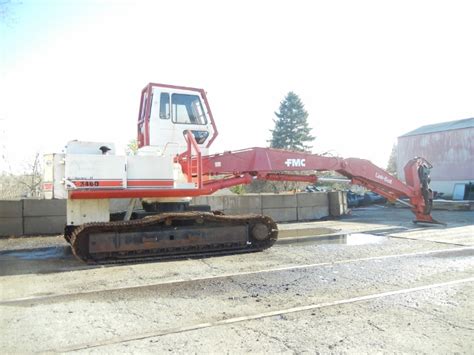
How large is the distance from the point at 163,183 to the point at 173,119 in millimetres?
1826

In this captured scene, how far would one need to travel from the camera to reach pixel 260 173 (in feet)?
31.8

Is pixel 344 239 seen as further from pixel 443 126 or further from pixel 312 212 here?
pixel 443 126

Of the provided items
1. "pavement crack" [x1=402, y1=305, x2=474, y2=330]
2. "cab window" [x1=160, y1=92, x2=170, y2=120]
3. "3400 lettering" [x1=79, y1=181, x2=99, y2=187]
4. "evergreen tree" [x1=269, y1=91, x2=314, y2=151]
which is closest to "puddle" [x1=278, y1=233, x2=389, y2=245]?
"cab window" [x1=160, y1=92, x2=170, y2=120]

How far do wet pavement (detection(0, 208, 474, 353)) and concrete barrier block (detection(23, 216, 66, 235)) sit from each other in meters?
2.98

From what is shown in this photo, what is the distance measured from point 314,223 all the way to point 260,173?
5757 mm

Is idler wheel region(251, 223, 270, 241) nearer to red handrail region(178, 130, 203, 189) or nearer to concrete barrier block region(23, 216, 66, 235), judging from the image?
red handrail region(178, 130, 203, 189)

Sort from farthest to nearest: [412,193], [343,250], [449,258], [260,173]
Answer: [412,193] < [260,173] < [343,250] < [449,258]

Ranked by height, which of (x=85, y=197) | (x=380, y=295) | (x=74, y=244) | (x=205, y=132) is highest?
(x=205, y=132)

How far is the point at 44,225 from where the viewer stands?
38.9 feet

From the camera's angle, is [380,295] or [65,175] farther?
[65,175]

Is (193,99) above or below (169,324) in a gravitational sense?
above

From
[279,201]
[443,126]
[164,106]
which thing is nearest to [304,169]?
[164,106]

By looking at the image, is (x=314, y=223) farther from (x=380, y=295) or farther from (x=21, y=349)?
(x=21, y=349)

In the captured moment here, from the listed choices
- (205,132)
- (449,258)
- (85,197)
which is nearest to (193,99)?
(205,132)
